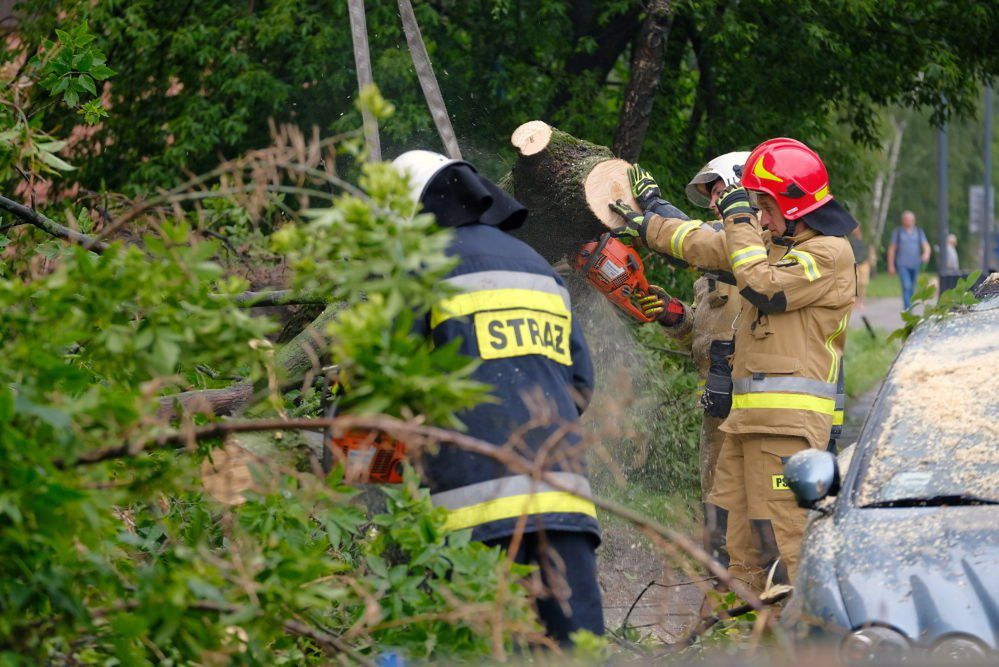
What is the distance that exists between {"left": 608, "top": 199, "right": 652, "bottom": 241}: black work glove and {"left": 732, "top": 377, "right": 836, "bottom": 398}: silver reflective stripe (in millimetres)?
867

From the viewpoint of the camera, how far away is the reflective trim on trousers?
526cm

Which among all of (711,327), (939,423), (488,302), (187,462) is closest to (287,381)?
(488,302)

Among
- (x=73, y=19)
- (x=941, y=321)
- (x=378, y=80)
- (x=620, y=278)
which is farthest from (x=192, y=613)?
(x=73, y=19)

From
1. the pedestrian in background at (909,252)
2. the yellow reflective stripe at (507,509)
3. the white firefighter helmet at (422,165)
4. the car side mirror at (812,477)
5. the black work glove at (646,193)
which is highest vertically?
the white firefighter helmet at (422,165)

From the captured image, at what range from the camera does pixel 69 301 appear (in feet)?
9.37

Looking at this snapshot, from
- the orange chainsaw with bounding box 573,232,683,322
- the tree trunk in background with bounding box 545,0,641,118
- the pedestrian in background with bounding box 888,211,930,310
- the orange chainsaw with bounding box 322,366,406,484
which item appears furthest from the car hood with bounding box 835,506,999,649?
the pedestrian in background with bounding box 888,211,930,310

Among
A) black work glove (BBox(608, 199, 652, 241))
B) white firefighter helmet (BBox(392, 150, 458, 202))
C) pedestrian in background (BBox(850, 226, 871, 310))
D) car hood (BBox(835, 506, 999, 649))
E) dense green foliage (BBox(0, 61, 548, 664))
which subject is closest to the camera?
dense green foliage (BBox(0, 61, 548, 664))

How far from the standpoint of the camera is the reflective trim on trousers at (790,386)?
5.26 m

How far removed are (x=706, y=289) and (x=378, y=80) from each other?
3229 millimetres

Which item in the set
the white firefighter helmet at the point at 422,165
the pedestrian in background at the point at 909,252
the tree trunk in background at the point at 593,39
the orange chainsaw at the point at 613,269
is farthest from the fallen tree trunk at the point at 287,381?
the pedestrian in background at the point at 909,252

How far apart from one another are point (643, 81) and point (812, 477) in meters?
5.42

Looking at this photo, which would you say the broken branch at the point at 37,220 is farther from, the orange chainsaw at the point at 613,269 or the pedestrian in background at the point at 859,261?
the pedestrian in background at the point at 859,261

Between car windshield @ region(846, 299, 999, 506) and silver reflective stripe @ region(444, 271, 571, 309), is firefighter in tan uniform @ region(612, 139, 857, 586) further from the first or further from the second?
silver reflective stripe @ region(444, 271, 571, 309)

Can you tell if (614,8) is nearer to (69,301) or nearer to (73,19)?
(73,19)
